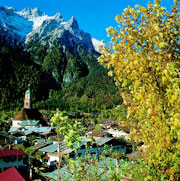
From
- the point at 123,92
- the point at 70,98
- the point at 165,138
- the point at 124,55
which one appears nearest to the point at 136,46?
the point at 124,55

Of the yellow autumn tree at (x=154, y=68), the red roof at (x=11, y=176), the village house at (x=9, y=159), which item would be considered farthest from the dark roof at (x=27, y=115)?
the yellow autumn tree at (x=154, y=68)

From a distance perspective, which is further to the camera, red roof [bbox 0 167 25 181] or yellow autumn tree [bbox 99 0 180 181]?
red roof [bbox 0 167 25 181]

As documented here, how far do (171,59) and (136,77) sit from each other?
68 cm

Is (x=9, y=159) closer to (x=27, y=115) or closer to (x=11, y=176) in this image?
(x=11, y=176)

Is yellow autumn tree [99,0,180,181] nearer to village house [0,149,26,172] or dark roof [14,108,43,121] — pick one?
village house [0,149,26,172]

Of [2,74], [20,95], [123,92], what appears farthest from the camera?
[2,74]

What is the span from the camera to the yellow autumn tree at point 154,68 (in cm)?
327

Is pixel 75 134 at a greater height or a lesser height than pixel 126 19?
lesser

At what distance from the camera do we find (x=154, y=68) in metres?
3.40

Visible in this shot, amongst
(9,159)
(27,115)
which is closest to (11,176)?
(9,159)

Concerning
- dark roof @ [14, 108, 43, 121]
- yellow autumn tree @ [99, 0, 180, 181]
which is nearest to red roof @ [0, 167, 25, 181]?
yellow autumn tree @ [99, 0, 180, 181]

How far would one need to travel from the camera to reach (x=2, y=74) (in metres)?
198

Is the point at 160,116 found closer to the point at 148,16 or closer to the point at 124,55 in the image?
the point at 124,55

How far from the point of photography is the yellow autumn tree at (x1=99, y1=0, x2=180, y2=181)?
327 centimetres
